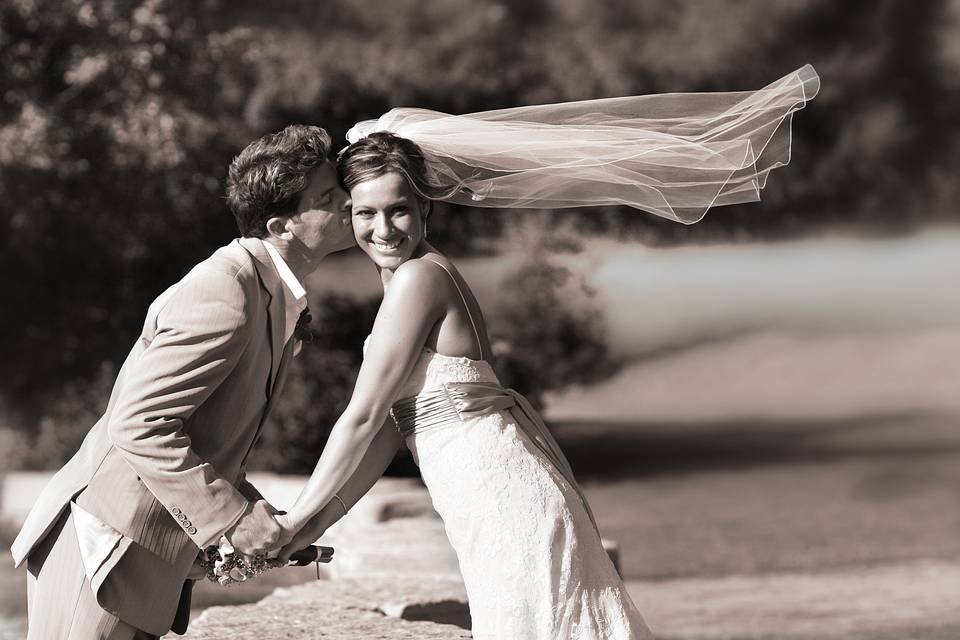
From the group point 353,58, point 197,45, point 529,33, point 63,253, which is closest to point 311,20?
point 353,58

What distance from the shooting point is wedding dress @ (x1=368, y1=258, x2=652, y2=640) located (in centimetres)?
293

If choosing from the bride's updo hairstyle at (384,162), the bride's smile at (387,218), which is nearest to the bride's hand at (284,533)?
the bride's smile at (387,218)

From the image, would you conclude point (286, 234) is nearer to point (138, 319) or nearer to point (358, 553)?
point (358, 553)

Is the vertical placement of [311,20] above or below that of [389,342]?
above

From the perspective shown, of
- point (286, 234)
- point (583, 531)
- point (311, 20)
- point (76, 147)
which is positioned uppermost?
point (311, 20)

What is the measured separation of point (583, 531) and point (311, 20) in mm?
14296

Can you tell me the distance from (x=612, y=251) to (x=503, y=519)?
13.3m

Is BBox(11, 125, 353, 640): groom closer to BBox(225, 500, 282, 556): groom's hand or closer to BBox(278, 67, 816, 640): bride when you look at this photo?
BBox(225, 500, 282, 556): groom's hand

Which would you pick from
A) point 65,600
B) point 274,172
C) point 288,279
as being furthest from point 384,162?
point 65,600

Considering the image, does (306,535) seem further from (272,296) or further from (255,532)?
(272,296)

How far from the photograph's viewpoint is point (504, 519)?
116 inches

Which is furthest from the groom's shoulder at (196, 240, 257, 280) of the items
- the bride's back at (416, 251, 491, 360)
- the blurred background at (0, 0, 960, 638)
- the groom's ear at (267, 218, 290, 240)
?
the blurred background at (0, 0, 960, 638)

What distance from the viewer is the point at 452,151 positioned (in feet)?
10.9

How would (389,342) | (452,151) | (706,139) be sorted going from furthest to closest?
(706,139) → (452,151) → (389,342)
